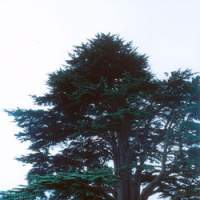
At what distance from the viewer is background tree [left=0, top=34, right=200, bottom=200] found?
571 inches

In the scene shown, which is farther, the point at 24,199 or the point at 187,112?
the point at 187,112

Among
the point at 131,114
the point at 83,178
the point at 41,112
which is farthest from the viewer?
the point at 41,112

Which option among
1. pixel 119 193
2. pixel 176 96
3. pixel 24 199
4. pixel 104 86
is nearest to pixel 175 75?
pixel 176 96

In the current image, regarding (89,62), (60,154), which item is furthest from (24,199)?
(89,62)

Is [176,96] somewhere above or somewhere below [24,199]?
above

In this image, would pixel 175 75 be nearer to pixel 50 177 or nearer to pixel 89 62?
pixel 89 62

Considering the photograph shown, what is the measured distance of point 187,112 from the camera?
14.9 m

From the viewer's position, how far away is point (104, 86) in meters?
15.2

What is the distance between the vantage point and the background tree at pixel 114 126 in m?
14.5

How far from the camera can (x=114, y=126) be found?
15.3 m

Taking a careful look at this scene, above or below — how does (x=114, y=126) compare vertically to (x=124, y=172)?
above

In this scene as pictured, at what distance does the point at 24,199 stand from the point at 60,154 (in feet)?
12.7

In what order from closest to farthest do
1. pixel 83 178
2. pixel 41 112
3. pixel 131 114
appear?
pixel 83 178, pixel 131 114, pixel 41 112

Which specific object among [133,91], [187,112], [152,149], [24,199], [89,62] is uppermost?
[89,62]
